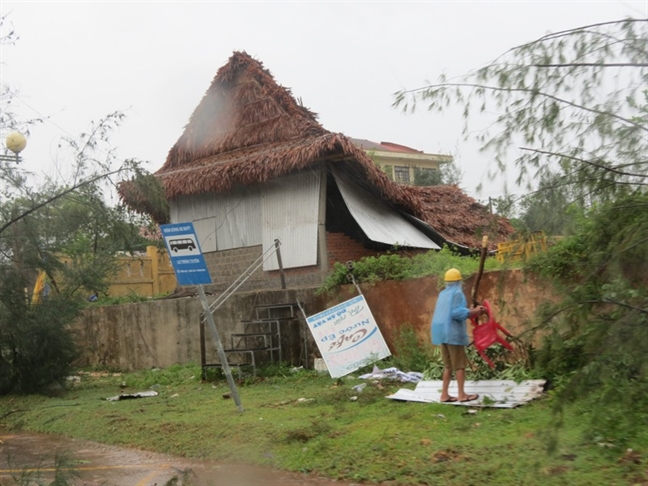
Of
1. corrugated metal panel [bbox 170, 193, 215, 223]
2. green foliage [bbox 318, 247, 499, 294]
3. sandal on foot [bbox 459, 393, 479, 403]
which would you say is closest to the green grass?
sandal on foot [bbox 459, 393, 479, 403]

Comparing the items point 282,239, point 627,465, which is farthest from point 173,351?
point 627,465

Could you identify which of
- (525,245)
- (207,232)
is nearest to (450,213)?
(207,232)

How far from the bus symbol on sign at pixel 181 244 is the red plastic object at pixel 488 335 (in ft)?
12.5

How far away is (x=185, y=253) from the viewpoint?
10.5 m

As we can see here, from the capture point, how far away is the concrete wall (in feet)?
34.6

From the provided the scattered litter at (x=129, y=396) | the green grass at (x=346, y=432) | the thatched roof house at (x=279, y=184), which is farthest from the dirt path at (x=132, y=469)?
the thatched roof house at (x=279, y=184)

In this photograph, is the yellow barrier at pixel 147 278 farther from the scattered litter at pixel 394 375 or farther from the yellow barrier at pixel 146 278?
the scattered litter at pixel 394 375

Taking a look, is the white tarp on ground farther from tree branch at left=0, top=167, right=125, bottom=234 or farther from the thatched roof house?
the thatched roof house

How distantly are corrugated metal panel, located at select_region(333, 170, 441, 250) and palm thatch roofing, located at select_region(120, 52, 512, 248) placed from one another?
0.22 m

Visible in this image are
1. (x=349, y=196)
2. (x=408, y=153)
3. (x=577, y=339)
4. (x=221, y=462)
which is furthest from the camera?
(x=408, y=153)

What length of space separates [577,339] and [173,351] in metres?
12.4

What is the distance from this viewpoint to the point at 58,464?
5.99 meters

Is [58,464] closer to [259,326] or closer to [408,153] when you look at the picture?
[259,326]

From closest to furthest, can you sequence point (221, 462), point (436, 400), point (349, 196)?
point (221, 462) < point (436, 400) < point (349, 196)
